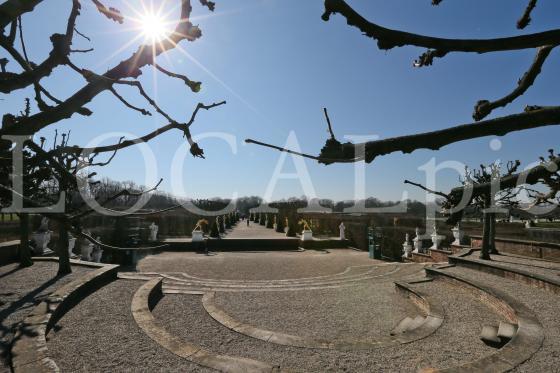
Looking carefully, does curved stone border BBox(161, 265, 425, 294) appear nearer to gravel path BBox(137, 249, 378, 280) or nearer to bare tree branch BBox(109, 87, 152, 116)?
gravel path BBox(137, 249, 378, 280)

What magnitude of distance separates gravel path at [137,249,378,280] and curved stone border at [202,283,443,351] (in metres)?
5.96

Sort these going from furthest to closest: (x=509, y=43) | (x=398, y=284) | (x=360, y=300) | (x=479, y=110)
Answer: (x=398, y=284) → (x=360, y=300) → (x=479, y=110) → (x=509, y=43)

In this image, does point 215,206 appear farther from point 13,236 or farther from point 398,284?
point 398,284

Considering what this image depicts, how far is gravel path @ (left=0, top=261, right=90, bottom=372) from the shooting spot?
5.44m

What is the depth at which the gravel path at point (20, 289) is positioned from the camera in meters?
5.44

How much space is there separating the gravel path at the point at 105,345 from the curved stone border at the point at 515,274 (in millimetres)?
8789

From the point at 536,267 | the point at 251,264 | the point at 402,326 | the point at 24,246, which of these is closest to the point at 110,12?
the point at 402,326

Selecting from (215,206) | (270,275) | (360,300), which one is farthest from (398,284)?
(215,206)

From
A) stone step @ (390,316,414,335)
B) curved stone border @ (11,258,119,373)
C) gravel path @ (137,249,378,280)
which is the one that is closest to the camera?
curved stone border @ (11,258,119,373)

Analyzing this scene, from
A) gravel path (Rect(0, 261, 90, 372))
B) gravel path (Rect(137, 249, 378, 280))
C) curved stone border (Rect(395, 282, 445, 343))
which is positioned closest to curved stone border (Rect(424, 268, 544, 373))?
curved stone border (Rect(395, 282, 445, 343))

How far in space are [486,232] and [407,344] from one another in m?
9.71

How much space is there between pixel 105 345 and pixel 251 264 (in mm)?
11550

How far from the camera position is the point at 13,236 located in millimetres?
22156

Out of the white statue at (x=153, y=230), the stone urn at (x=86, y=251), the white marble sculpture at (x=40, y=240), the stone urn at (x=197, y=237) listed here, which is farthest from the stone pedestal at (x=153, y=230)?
the white marble sculpture at (x=40, y=240)
